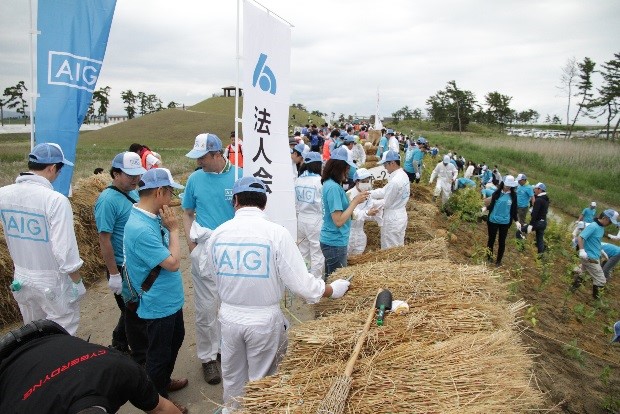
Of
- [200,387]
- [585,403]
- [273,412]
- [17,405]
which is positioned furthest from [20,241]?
[585,403]

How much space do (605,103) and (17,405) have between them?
55114 millimetres

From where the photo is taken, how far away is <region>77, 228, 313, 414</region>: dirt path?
3.74 meters

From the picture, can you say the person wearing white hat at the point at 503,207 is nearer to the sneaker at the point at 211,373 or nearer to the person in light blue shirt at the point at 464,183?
the person in light blue shirt at the point at 464,183

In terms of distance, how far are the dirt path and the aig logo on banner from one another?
2897 millimetres

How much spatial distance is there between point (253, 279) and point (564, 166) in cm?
3082

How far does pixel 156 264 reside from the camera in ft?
9.87

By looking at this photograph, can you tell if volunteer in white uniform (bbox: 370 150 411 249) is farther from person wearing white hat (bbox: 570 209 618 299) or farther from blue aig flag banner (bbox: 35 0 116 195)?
person wearing white hat (bbox: 570 209 618 299)

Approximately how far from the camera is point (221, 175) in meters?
3.97

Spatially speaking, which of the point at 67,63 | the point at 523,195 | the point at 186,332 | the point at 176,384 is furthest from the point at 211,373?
the point at 523,195

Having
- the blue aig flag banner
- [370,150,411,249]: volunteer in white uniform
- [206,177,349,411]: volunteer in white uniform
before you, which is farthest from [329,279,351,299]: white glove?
the blue aig flag banner

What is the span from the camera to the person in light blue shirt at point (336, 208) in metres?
4.41

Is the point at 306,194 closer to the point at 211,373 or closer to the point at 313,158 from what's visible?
the point at 313,158

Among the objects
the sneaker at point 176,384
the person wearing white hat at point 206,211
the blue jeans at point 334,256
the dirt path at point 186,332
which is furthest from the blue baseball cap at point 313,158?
the sneaker at point 176,384

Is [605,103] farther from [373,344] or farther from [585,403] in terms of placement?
[373,344]
